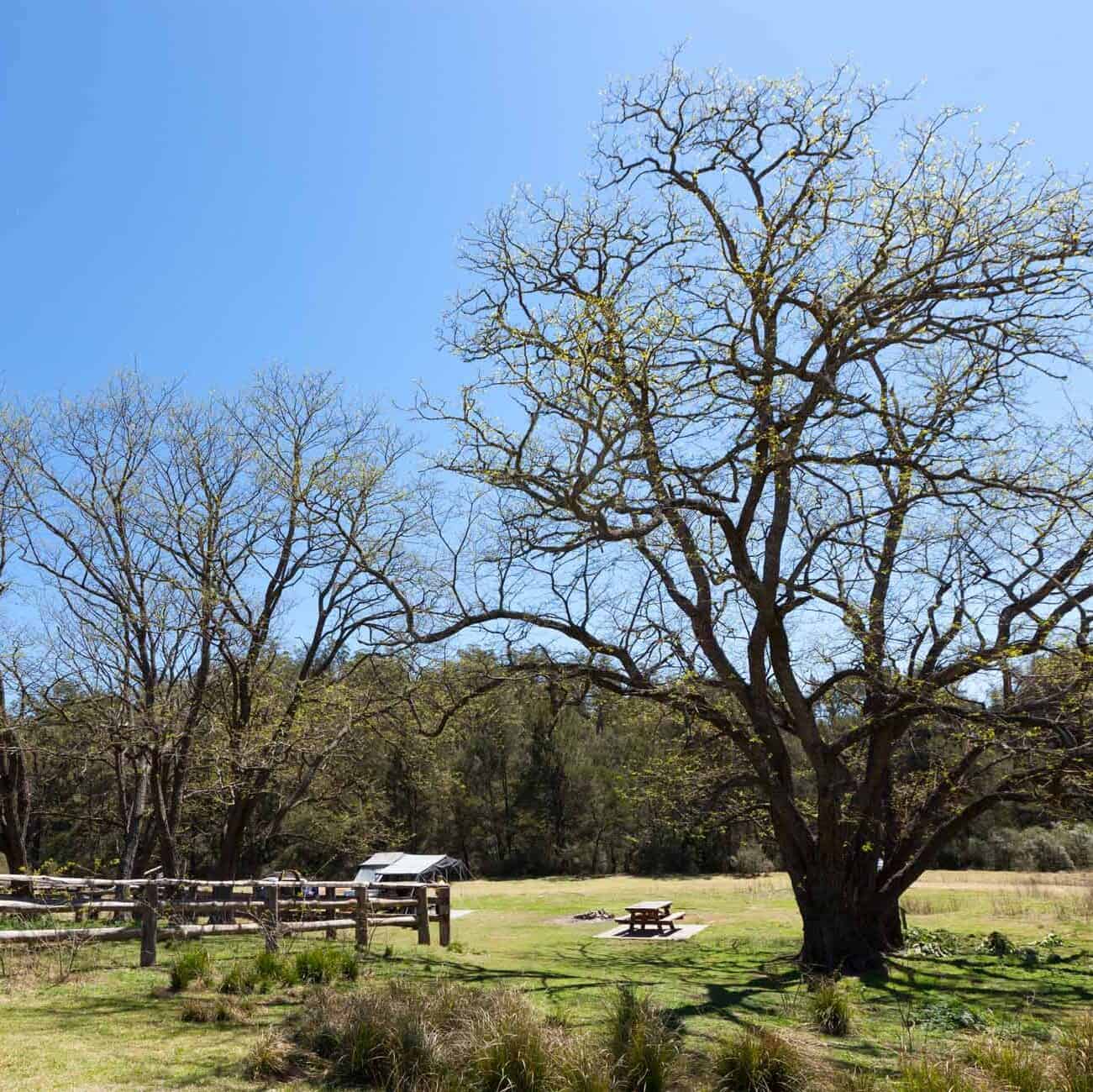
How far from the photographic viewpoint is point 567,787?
150 feet

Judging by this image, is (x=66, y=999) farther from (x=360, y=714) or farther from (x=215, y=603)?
(x=215, y=603)

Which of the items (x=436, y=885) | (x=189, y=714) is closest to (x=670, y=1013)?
(x=436, y=885)

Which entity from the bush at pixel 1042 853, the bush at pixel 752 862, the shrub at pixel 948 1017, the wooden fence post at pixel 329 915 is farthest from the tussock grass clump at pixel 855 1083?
the bush at pixel 752 862

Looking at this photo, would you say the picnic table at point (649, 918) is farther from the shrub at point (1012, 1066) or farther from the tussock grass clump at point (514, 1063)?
the shrub at point (1012, 1066)

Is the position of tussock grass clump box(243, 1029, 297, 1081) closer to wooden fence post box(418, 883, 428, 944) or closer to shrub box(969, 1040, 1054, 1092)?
shrub box(969, 1040, 1054, 1092)

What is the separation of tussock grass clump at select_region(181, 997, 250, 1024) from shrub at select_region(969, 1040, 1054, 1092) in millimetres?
5671

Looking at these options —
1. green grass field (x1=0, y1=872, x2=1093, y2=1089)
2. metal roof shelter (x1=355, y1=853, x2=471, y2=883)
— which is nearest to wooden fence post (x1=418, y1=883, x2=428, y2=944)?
green grass field (x1=0, y1=872, x2=1093, y2=1089)

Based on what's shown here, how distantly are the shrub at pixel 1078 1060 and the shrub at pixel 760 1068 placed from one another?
141 centimetres

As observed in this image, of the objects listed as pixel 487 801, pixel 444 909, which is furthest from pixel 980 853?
pixel 444 909

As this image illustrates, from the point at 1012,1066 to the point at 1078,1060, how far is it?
38 cm

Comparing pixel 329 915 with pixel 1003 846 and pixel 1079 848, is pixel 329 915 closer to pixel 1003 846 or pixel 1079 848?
pixel 1003 846

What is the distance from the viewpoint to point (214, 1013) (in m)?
→ 7.97

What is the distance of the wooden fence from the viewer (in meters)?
10.3

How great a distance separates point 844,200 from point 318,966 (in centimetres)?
1071
